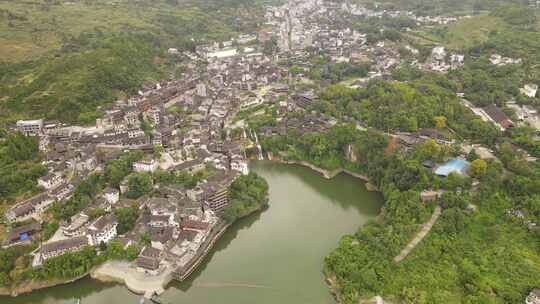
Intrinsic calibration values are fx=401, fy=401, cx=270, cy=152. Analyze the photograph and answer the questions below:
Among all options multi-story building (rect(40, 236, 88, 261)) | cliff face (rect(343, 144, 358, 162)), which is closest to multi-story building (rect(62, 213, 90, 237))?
multi-story building (rect(40, 236, 88, 261))

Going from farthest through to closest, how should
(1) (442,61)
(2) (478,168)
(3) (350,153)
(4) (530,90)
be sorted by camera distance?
(1) (442,61), (4) (530,90), (3) (350,153), (2) (478,168)

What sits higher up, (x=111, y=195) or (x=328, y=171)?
(x=111, y=195)

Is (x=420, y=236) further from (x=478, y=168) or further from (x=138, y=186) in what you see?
(x=138, y=186)

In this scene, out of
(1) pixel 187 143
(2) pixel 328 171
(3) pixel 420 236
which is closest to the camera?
(3) pixel 420 236

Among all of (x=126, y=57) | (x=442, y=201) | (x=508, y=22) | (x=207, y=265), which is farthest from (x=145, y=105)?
(x=508, y=22)

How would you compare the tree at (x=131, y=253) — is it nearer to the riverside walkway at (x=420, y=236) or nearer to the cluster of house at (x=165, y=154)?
the cluster of house at (x=165, y=154)

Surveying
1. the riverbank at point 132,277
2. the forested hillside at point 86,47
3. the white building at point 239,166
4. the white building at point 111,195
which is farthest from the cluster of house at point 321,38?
the riverbank at point 132,277

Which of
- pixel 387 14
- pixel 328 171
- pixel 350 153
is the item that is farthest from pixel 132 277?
pixel 387 14
